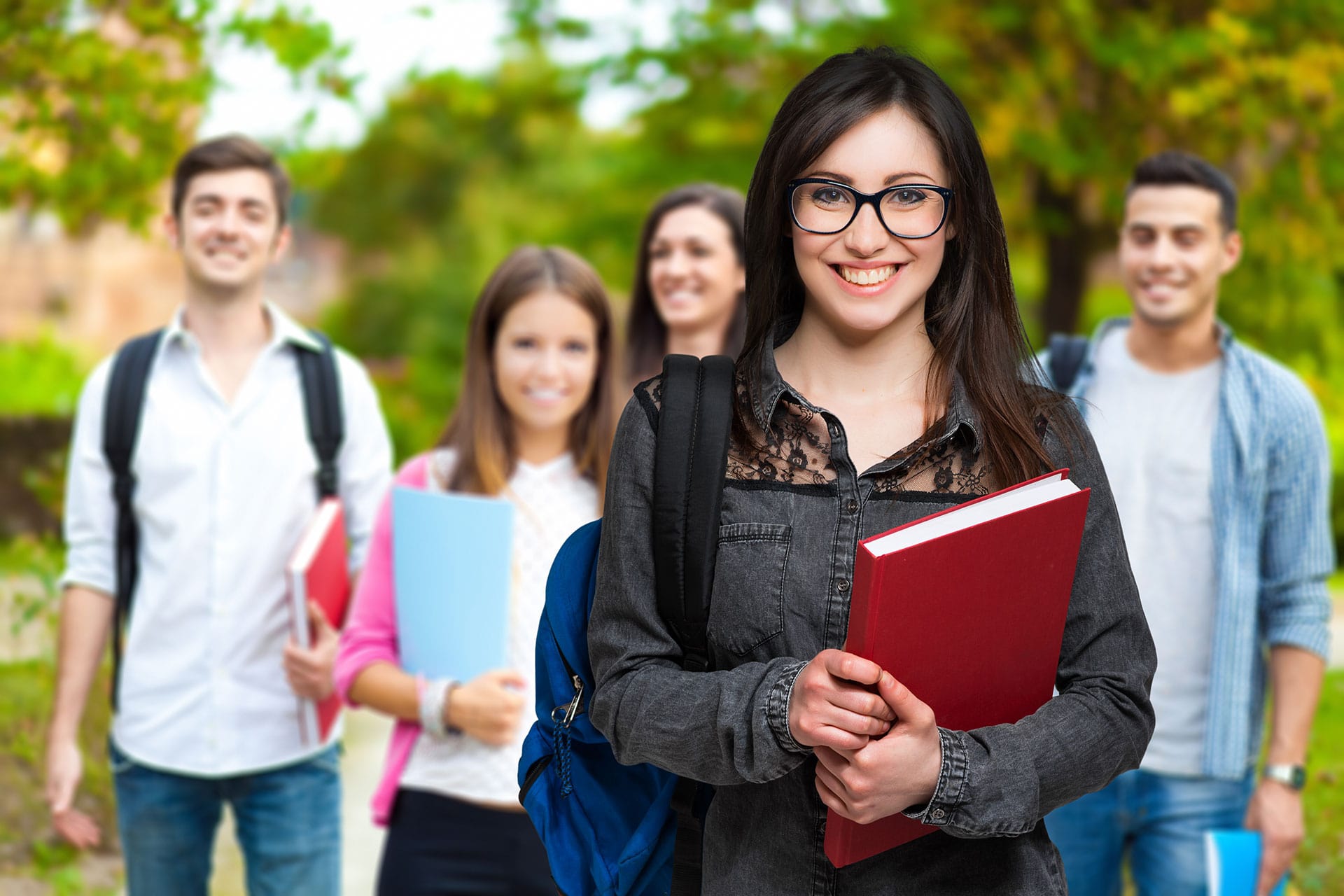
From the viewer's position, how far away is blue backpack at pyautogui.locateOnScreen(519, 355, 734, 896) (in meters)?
1.75

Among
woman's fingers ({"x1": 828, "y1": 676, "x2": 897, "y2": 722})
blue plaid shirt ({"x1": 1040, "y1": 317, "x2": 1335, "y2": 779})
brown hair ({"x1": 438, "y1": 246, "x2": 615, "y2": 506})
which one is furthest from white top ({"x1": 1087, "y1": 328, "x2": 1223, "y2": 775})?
woman's fingers ({"x1": 828, "y1": 676, "x2": 897, "y2": 722})

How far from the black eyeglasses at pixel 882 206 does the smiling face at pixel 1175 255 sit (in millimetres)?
1881

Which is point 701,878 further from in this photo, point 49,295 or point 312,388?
point 49,295

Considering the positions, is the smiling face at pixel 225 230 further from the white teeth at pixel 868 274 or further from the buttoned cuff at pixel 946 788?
the buttoned cuff at pixel 946 788

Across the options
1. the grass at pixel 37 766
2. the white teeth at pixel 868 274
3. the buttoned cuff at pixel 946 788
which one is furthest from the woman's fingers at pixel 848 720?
the grass at pixel 37 766

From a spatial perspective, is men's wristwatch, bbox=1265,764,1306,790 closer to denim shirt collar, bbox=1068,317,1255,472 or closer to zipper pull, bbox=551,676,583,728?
denim shirt collar, bbox=1068,317,1255,472

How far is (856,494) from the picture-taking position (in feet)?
5.73

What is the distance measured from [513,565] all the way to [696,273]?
1209mm

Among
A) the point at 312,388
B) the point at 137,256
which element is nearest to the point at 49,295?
the point at 137,256

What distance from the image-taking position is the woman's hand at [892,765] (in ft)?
4.99

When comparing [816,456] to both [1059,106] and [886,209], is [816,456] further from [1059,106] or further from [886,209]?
[1059,106]

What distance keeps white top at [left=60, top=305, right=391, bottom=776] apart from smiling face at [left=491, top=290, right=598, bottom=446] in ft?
2.09

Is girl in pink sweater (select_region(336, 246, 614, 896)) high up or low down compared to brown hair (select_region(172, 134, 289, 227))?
down

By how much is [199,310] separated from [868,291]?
237cm
